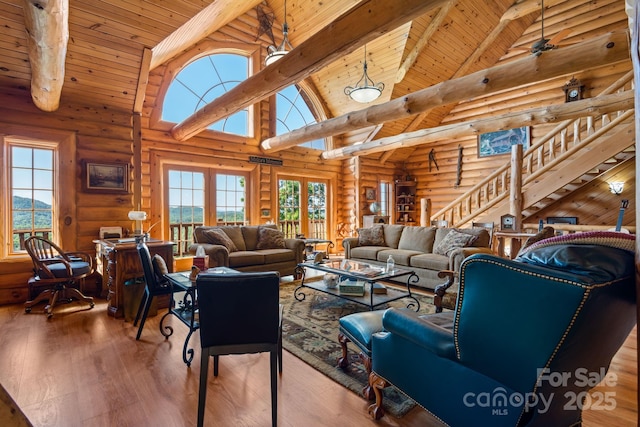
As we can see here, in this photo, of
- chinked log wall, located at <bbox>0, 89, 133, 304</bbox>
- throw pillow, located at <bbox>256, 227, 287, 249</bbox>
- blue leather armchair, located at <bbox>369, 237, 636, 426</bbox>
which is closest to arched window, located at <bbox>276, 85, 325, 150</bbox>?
throw pillow, located at <bbox>256, 227, 287, 249</bbox>

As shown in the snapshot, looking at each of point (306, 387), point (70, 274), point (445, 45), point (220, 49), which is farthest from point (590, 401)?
point (220, 49)

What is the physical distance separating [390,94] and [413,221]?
4055 mm

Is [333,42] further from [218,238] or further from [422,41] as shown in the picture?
[422,41]

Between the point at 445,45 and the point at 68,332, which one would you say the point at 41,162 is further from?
the point at 445,45

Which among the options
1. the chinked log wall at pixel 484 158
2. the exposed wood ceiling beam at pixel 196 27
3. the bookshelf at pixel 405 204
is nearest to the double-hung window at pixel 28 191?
the exposed wood ceiling beam at pixel 196 27

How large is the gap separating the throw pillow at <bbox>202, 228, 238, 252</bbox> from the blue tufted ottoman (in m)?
2.98

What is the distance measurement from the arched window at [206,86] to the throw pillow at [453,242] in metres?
4.67

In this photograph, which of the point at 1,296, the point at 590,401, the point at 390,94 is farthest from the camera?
the point at 390,94

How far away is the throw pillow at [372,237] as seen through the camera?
5664 millimetres

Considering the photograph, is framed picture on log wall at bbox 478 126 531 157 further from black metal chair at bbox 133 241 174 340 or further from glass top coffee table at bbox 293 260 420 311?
black metal chair at bbox 133 241 174 340

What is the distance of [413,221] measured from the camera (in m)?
9.52

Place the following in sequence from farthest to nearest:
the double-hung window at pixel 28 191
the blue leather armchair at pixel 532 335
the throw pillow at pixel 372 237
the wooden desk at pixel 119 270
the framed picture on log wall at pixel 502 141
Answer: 1. the framed picture on log wall at pixel 502 141
2. the throw pillow at pixel 372 237
3. the double-hung window at pixel 28 191
4. the wooden desk at pixel 119 270
5. the blue leather armchair at pixel 532 335

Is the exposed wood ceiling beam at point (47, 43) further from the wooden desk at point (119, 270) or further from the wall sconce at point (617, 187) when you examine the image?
the wall sconce at point (617, 187)

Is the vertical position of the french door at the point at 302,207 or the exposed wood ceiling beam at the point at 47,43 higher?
the exposed wood ceiling beam at the point at 47,43
